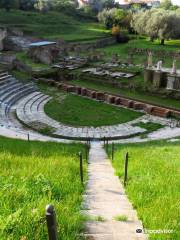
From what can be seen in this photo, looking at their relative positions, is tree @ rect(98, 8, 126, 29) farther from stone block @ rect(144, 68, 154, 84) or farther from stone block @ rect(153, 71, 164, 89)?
stone block @ rect(153, 71, 164, 89)

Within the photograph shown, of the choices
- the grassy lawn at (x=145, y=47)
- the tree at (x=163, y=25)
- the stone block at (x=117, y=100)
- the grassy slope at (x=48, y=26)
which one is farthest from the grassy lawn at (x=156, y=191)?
the grassy slope at (x=48, y=26)

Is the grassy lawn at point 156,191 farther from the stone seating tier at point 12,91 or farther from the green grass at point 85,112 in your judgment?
the stone seating tier at point 12,91

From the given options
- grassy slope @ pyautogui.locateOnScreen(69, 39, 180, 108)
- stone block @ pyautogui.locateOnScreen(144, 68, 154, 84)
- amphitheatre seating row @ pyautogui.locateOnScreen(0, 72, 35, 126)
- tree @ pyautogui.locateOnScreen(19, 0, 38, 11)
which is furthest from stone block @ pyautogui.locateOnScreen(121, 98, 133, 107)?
tree @ pyautogui.locateOnScreen(19, 0, 38, 11)

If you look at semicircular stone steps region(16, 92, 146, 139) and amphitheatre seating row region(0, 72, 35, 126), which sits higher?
amphitheatre seating row region(0, 72, 35, 126)

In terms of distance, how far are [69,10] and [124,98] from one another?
2511 inches

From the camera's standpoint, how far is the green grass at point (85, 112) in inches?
1011

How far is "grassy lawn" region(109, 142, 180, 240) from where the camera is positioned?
18.4 ft

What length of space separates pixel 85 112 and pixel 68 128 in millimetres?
3511

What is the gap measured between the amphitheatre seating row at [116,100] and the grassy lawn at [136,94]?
2.17m

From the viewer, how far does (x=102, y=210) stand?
21.2ft

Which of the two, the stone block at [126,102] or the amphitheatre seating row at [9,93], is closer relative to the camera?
the amphitheatre seating row at [9,93]

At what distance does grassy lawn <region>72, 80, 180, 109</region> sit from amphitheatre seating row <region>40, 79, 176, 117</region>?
2169 mm

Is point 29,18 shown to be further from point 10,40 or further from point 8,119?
point 8,119

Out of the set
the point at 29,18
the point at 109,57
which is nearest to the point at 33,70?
the point at 109,57
